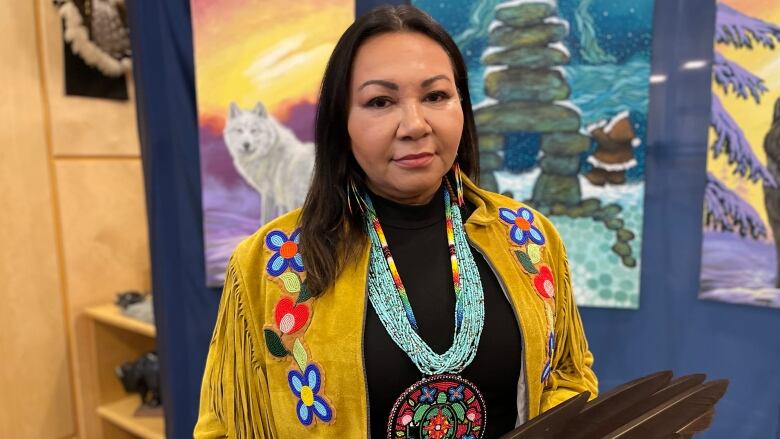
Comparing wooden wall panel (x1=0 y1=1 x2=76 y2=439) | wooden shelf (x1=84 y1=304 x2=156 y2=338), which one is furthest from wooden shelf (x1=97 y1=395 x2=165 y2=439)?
wooden shelf (x1=84 y1=304 x2=156 y2=338)

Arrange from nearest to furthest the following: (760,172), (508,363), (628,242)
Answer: (508,363) → (760,172) → (628,242)

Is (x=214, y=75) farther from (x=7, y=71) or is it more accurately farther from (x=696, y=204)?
(x=696, y=204)

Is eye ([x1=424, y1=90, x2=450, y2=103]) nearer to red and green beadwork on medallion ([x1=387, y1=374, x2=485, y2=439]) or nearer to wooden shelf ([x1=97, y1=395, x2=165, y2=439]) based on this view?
red and green beadwork on medallion ([x1=387, y1=374, x2=485, y2=439])

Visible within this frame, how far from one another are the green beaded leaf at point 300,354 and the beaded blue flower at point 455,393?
0.24 meters

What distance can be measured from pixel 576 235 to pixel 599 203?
108 mm

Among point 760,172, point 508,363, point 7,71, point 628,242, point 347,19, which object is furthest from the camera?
point 7,71

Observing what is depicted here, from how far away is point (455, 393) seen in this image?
2.80 feet

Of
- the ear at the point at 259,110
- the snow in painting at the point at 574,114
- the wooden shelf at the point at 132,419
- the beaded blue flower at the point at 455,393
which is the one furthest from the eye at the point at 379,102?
the wooden shelf at the point at 132,419

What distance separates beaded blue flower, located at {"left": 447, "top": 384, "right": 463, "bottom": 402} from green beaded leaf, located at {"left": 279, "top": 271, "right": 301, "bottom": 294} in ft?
0.98

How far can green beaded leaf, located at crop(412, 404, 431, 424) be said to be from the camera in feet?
2.77

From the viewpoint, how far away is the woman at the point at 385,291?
83 centimetres

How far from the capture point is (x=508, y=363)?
2.90 feet

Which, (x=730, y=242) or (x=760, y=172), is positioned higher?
(x=760, y=172)

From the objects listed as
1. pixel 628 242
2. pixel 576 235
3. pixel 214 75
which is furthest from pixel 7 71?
pixel 628 242
